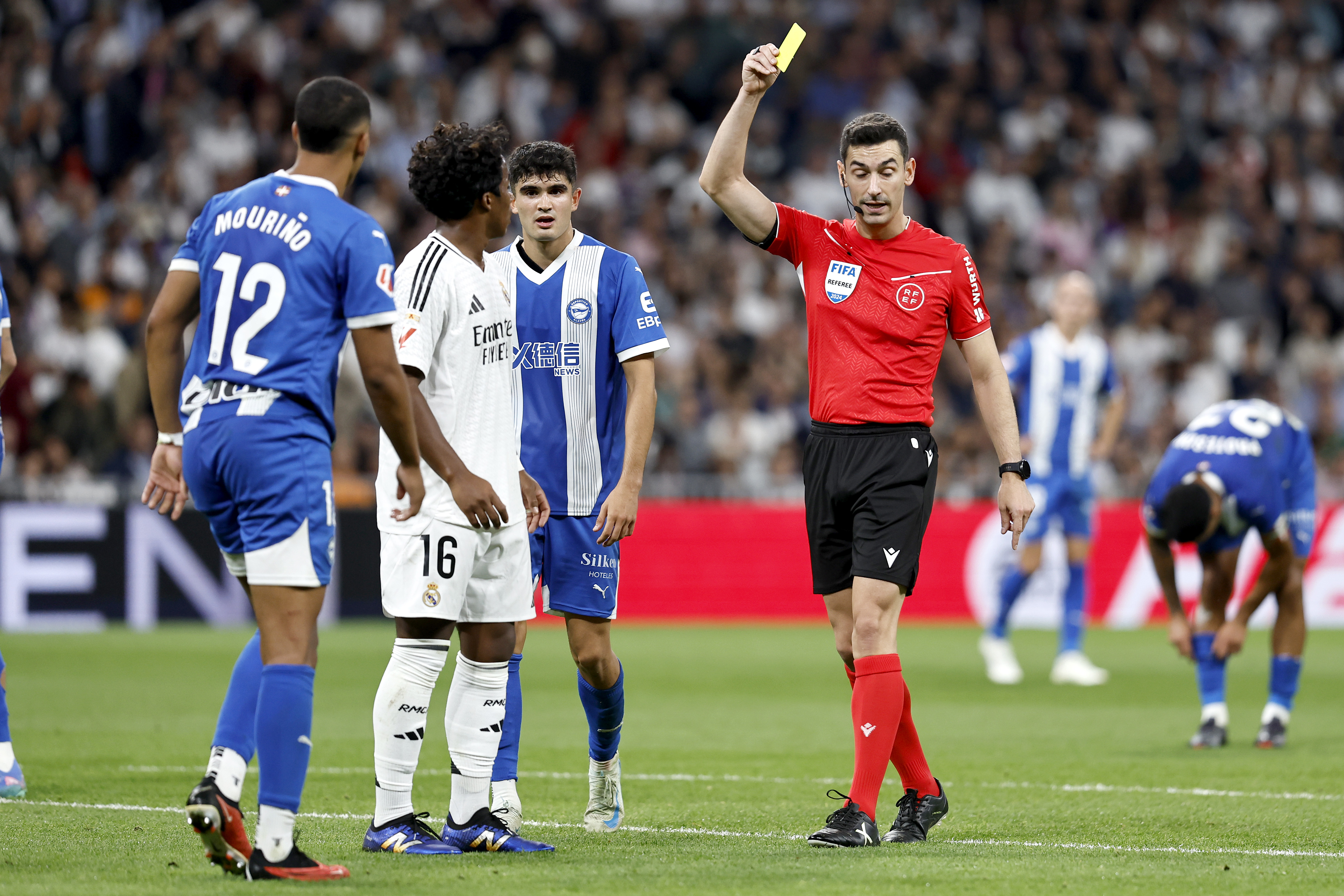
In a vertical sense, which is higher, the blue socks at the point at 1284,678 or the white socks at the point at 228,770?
the white socks at the point at 228,770

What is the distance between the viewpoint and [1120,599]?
60.2 ft

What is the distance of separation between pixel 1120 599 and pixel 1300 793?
1078cm

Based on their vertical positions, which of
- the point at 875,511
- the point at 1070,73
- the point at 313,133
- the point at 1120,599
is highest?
the point at 1070,73

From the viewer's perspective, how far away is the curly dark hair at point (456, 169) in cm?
598

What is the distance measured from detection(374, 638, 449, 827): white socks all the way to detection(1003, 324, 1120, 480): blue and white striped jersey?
8523mm

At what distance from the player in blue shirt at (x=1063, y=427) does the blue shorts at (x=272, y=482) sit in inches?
349

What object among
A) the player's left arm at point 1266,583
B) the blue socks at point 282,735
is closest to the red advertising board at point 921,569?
the player's left arm at point 1266,583

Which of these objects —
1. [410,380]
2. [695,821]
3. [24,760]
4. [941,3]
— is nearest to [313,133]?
[410,380]

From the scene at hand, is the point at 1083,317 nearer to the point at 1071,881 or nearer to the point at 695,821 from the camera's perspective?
the point at 695,821

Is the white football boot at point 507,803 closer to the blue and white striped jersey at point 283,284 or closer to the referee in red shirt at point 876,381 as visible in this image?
the referee in red shirt at point 876,381

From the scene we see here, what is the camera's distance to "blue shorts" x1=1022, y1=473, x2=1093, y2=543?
13.5 meters

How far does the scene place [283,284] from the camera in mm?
5211

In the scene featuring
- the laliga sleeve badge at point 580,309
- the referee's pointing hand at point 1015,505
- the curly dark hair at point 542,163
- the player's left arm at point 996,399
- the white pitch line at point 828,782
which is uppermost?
the curly dark hair at point 542,163

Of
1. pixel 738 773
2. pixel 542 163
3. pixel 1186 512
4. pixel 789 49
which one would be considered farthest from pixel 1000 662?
pixel 789 49
